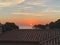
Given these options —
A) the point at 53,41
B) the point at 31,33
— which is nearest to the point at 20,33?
the point at 31,33

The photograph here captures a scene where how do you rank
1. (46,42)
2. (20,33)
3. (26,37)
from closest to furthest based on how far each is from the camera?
(46,42) → (26,37) → (20,33)

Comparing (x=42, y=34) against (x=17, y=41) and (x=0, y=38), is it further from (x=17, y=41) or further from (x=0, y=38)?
(x=0, y=38)

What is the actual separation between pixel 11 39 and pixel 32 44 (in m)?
2.56

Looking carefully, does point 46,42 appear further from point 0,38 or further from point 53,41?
point 0,38

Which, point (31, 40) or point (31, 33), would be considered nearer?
point (31, 40)

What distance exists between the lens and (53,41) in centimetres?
2438

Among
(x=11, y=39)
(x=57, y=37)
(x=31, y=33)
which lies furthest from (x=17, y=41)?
(x=57, y=37)

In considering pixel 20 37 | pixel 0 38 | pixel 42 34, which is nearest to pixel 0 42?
pixel 0 38

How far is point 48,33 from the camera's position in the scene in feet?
87.0

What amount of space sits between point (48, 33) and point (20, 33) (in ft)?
11.7

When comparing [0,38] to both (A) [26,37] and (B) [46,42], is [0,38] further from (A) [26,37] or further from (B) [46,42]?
(B) [46,42]

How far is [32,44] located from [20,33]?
11.4 feet

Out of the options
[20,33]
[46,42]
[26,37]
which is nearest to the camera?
[46,42]

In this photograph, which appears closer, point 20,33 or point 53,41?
point 53,41
